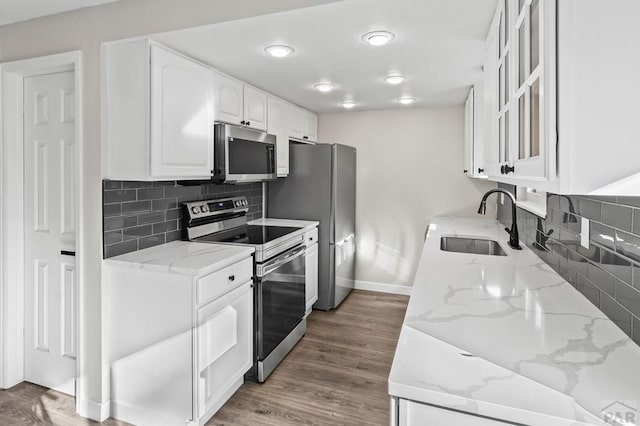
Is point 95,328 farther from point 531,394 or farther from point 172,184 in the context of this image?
point 531,394

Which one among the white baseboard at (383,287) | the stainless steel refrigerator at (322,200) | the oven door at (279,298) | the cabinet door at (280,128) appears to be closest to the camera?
the oven door at (279,298)

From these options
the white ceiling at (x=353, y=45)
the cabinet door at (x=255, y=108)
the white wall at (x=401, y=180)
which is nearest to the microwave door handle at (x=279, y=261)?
the cabinet door at (x=255, y=108)

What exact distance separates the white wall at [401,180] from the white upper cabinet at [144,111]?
257 centimetres

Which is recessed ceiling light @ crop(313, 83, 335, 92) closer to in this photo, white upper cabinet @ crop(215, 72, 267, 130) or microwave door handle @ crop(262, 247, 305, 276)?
white upper cabinet @ crop(215, 72, 267, 130)

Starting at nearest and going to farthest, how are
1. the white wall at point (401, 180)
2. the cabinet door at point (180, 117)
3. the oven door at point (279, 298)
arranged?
the cabinet door at point (180, 117) < the oven door at point (279, 298) < the white wall at point (401, 180)

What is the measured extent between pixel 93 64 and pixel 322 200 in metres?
2.24

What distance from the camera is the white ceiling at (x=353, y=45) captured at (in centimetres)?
171

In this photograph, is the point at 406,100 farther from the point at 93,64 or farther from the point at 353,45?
the point at 93,64

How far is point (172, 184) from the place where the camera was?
266 centimetres

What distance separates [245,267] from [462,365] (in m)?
1.69

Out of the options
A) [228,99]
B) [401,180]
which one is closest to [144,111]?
[228,99]

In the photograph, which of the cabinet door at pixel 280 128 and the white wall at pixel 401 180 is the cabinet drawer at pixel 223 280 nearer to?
the cabinet door at pixel 280 128

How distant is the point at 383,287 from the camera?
448 cm

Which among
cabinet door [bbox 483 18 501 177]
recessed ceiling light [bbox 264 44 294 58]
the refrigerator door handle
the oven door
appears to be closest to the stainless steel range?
the oven door
